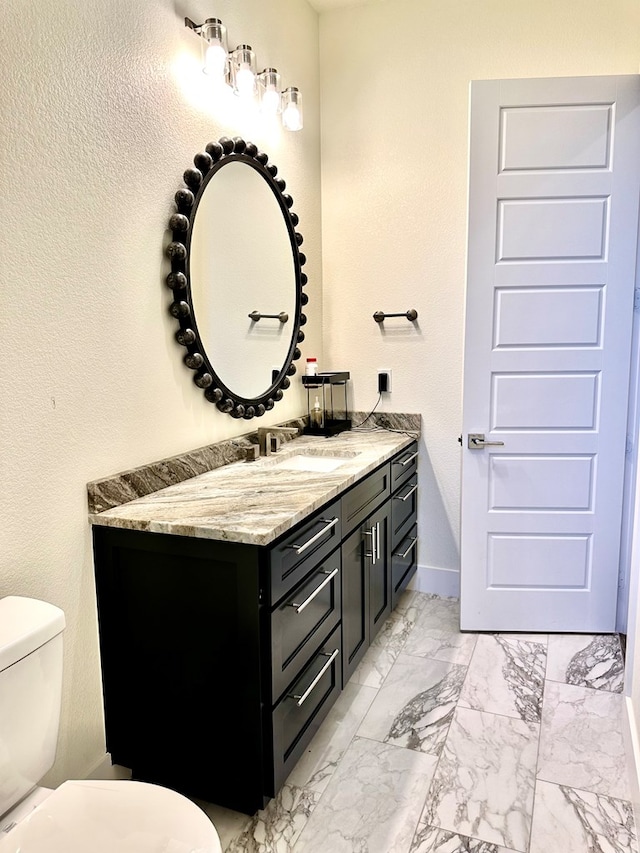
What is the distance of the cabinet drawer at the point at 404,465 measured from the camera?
8.43 ft

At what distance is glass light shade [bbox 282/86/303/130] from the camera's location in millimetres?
2387

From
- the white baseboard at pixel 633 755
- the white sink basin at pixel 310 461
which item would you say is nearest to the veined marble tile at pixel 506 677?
the white baseboard at pixel 633 755

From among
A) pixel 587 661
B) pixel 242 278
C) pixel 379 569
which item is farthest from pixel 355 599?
pixel 242 278

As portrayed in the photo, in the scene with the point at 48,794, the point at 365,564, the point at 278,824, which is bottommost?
the point at 278,824

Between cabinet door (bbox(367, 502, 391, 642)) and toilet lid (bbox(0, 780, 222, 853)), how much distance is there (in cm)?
125

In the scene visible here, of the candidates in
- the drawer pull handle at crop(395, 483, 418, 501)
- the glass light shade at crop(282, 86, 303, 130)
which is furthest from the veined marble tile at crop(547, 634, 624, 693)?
the glass light shade at crop(282, 86, 303, 130)

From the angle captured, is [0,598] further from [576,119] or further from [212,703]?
[576,119]

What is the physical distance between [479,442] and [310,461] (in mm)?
734

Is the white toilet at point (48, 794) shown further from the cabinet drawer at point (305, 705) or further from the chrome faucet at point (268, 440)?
the chrome faucet at point (268, 440)

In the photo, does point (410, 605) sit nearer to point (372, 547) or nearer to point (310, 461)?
point (372, 547)

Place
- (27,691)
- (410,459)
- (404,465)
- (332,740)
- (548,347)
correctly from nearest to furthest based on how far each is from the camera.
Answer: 1. (27,691)
2. (332,740)
3. (548,347)
4. (404,465)
5. (410,459)

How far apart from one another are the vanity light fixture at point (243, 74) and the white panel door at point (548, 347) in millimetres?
748

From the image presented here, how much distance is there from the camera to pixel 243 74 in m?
2.08

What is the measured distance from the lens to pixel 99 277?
1630mm
